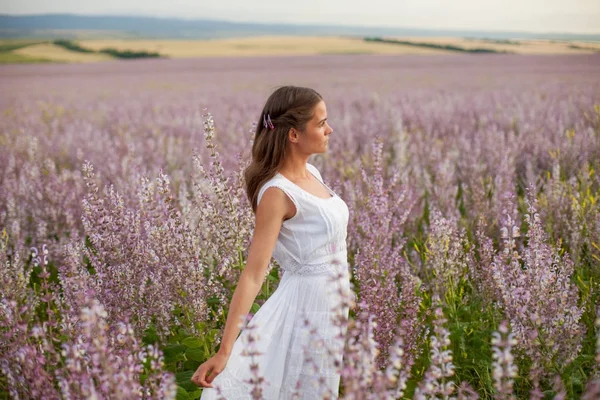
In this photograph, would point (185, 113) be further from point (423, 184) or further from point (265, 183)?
point (265, 183)

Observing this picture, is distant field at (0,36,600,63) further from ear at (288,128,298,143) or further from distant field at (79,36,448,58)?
ear at (288,128,298,143)

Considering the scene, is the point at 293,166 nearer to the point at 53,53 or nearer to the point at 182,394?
the point at 182,394

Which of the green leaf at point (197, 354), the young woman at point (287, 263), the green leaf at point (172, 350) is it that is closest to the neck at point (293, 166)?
the young woman at point (287, 263)

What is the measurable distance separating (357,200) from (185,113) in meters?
8.07

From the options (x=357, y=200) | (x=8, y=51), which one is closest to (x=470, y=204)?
(x=357, y=200)

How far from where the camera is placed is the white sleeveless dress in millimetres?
2074

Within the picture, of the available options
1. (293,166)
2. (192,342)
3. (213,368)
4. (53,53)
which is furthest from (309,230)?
(53,53)

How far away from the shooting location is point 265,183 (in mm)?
2229

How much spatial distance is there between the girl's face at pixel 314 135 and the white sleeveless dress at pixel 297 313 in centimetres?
15

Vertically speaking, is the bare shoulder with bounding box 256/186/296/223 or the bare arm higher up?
the bare shoulder with bounding box 256/186/296/223

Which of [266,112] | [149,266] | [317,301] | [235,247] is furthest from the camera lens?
[149,266]

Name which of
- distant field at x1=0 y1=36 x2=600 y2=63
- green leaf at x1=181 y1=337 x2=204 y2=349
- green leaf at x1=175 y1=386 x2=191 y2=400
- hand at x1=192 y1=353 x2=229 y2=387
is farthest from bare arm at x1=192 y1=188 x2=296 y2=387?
distant field at x1=0 y1=36 x2=600 y2=63

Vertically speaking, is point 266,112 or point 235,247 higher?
point 266,112

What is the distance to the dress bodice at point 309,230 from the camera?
2.18m
